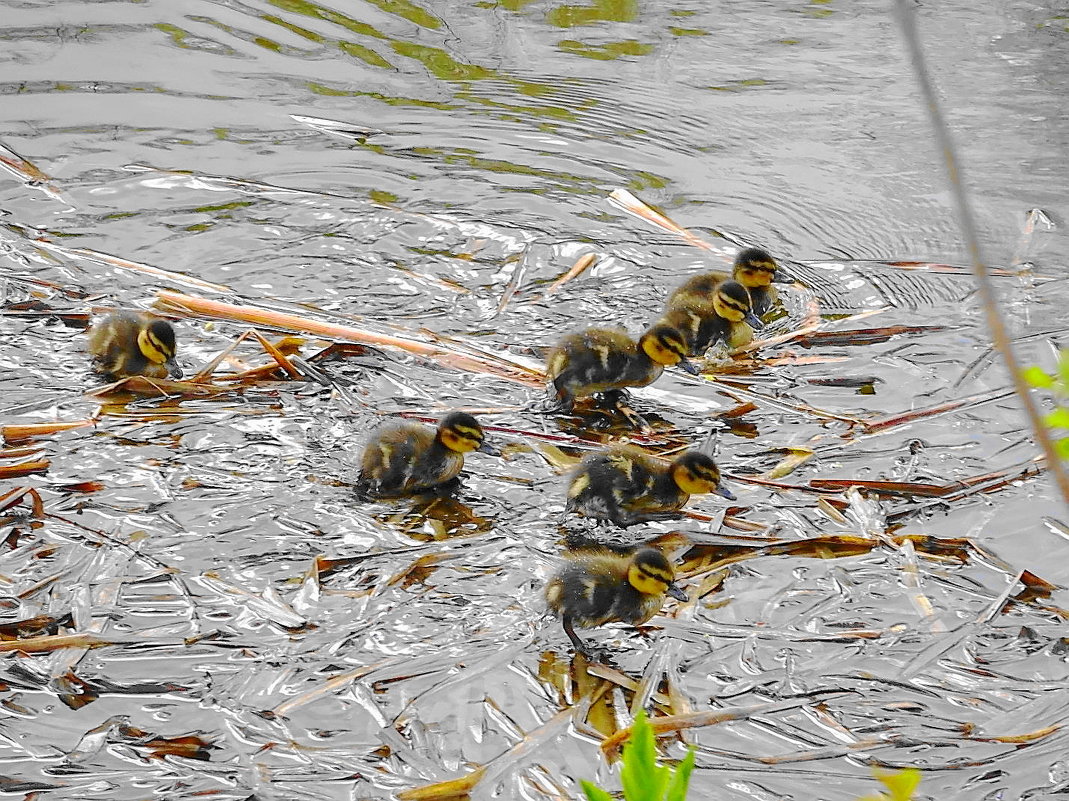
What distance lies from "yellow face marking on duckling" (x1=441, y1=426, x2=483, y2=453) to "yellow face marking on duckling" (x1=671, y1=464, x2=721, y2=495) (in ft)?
1.60

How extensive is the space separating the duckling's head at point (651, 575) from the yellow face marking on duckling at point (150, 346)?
161 cm

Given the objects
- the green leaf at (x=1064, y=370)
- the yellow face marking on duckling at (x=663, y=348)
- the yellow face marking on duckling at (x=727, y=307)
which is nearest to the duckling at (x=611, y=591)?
the yellow face marking on duckling at (x=663, y=348)

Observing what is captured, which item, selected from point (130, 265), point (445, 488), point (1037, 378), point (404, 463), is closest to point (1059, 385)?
point (1037, 378)

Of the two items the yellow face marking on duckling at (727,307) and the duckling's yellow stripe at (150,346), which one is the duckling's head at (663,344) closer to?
the yellow face marking on duckling at (727,307)

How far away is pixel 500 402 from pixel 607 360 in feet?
1.15

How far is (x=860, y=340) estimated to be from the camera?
3.88 meters

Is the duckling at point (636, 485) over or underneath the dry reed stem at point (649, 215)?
underneath

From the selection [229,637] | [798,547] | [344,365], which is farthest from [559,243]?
[229,637]

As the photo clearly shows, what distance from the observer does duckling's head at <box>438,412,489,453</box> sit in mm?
3002

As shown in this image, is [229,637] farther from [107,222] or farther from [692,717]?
[107,222]

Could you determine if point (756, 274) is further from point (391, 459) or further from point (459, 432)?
point (391, 459)

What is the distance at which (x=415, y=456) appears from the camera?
297cm

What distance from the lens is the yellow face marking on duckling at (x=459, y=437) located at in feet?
9.85

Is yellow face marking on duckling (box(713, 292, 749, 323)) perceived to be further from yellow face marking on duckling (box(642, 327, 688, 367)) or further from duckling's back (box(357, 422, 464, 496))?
duckling's back (box(357, 422, 464, 496))
